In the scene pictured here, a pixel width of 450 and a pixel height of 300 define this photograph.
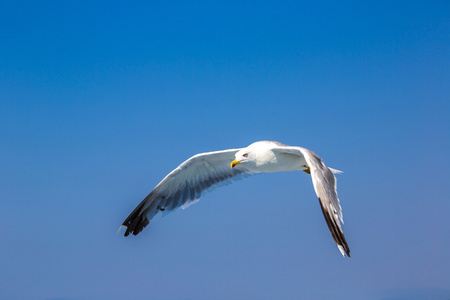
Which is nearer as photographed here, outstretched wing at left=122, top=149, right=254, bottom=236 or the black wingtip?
the black wingtip

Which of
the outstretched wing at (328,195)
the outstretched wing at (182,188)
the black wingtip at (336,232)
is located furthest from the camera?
the outstretched wing at (182,188)

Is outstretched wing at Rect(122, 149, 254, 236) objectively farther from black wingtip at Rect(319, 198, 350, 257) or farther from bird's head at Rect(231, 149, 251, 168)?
black wingtip at Rect(319, 198, 350, 257)

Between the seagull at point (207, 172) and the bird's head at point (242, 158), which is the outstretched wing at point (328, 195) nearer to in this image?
the seagull at point (207, 172)

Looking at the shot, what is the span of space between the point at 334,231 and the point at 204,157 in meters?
3.93

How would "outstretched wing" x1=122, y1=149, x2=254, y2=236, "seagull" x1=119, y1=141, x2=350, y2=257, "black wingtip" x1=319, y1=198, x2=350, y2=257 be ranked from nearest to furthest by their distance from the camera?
"black wingtip" x1=319, y1=198, x2=350, y2=257, "seagull" x1=119, y1=141, x2=350, y2=257, "outstretched wing" x1=122, y1=149, x2=254, y2=236

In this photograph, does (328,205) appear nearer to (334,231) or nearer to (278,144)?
(334,231)

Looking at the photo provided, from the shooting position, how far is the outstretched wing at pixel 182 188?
9.25m

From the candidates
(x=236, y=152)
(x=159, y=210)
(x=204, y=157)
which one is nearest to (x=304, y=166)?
(x=236, y=152)

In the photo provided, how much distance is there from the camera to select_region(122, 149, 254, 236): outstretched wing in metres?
Result: 9.25

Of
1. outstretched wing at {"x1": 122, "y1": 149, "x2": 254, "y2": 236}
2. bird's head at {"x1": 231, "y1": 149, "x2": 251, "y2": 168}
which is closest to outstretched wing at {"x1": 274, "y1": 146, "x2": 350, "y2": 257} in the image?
bird's head at {"x1": 231, "y1": 149, "x2": 251, "y2": 168}

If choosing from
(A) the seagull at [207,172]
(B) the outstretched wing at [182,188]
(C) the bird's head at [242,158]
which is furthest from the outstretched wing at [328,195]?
(B) the outstretched wing at [182,188]

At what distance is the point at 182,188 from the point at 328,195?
13.7 feet

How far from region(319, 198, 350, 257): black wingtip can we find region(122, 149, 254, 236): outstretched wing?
3841mm

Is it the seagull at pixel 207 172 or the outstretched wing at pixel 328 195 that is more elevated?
the seagull at pixel 207 172
